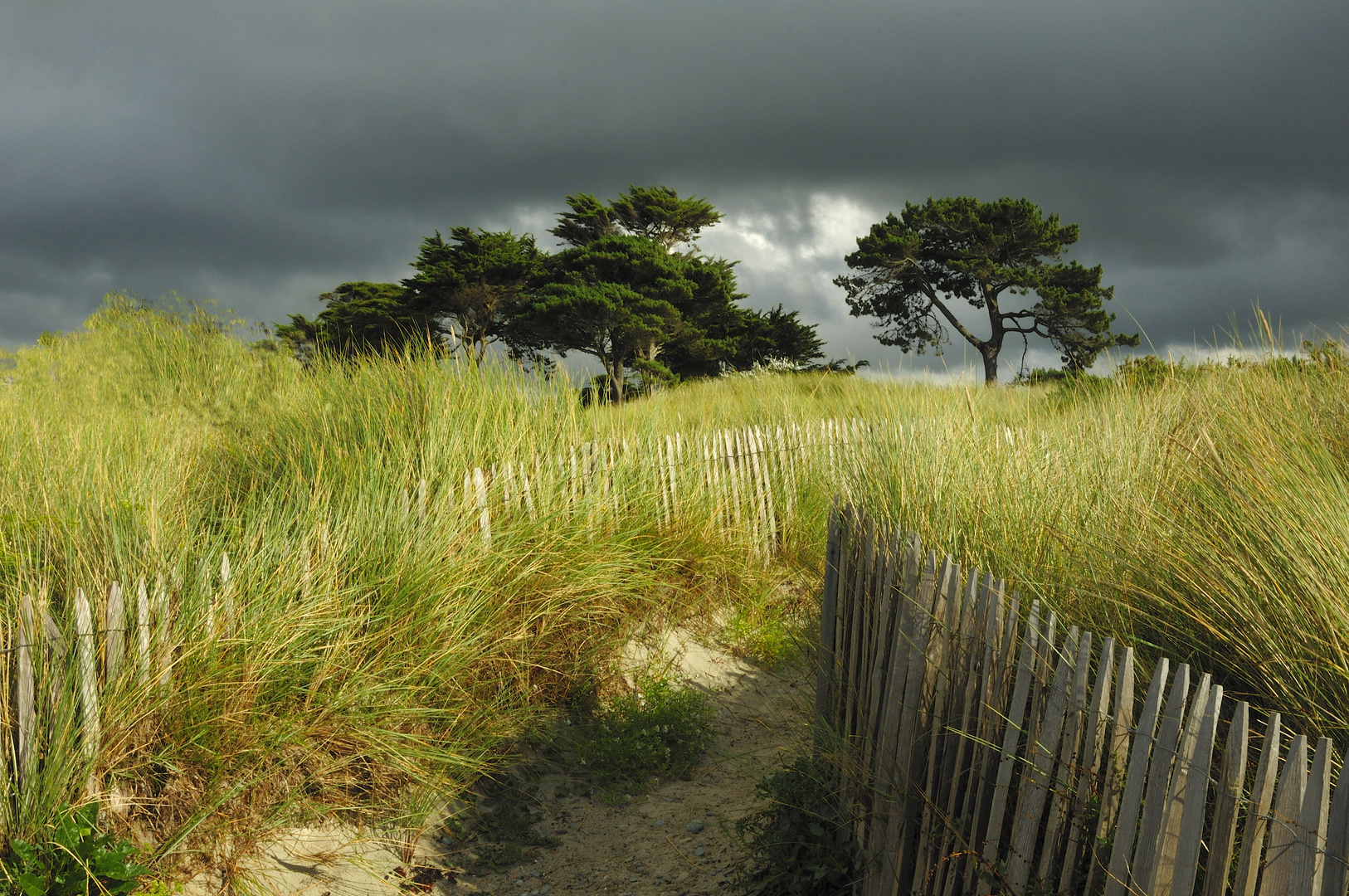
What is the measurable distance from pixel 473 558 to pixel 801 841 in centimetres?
252

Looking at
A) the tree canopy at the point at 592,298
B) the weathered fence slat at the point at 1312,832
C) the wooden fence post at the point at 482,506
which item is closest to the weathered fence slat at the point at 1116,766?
the weathered fence slat at the point at 1312,832

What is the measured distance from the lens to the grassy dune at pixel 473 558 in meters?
2.91

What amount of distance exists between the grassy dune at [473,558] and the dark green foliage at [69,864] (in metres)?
0.10

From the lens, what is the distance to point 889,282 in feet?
99.2

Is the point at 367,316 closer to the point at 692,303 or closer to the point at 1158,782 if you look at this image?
the point at 692,303

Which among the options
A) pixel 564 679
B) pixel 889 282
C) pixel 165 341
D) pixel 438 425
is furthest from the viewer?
pixel 889 282

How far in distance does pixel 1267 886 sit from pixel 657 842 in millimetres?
3234

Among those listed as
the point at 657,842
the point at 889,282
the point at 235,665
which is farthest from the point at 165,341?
the point at 889,282

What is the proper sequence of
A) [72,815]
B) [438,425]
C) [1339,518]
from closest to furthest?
[1339,518] < [72,815] < [438,425]

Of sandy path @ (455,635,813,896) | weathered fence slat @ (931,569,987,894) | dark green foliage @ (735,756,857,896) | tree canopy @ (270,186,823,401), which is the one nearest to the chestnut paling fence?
sandy path @ (455,635,813,896)

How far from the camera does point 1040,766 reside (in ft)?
7.19

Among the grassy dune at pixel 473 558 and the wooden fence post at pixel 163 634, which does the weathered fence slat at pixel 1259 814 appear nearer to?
the grassy dune at pixel 473 558

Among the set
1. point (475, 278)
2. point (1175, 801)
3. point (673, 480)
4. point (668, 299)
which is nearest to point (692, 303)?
point (668, 299)

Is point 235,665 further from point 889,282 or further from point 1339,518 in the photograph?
point 889,282
